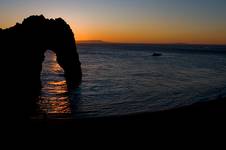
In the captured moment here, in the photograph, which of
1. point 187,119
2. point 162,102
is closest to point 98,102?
point 162,102

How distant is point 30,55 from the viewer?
32656 mm

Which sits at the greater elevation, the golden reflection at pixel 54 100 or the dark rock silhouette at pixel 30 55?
the dark rock silhouette at pixel 30 55

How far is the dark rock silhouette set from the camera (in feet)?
89.7

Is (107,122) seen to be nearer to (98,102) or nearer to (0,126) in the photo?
Answer: (0,126)

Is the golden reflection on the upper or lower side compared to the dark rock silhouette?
lower

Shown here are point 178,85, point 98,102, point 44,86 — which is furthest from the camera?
point 178,85

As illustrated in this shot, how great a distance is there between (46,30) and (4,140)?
25884mm

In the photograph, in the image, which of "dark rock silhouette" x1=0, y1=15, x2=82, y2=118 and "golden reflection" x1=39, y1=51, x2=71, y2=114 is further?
"dark rock silhouette" x1=0, y1=15, x2=82, y2=118

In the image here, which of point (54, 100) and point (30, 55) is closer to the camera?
point (54, 100)

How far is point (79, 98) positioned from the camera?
28.7 meters

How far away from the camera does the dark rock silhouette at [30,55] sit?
89.7ft

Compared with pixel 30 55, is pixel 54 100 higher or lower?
lower

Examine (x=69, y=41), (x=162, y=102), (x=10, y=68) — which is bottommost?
(x=162, y=102)

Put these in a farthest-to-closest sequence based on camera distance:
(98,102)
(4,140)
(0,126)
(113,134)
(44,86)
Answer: (44,86)
(98,102)
(0,126)
(113,134)
(4,140)
